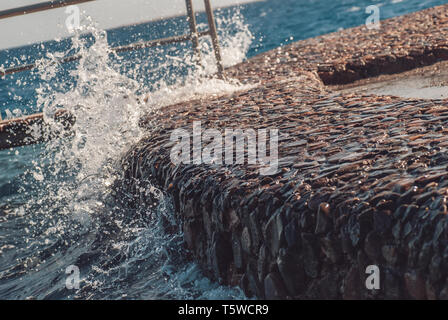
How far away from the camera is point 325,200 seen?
6.58ft

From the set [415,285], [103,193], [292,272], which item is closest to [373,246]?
[415,285]

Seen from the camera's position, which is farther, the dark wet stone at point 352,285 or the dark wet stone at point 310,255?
the dark wet stone at point 310,255

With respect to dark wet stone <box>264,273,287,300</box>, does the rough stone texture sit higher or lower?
higher

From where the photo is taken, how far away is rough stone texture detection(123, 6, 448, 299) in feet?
5.74

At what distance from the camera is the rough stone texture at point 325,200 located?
1.75 m

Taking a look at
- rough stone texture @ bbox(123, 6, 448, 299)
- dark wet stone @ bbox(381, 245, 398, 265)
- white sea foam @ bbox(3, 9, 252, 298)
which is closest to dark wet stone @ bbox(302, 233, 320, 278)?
rough stone texture @ bbox(123, 6, 448, 299)

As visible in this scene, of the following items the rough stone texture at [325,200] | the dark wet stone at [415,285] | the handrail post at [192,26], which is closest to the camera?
the dark wet stone at [415,285]

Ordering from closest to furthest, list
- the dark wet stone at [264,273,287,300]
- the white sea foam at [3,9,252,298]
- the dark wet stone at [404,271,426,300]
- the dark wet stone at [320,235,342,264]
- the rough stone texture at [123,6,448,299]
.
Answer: the dark wet stone at [404,271,426,300], the rough stone texture at [123,6,448,299], the dark wet stone at [320,235,342,264], the dark wet stone at [264,273,287,300], the white sea foam at [3,9,252,298]

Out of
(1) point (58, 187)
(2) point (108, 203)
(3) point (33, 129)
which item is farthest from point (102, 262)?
(3) point (33, 129)

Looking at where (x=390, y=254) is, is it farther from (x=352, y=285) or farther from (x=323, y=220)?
(x=323, y=220)

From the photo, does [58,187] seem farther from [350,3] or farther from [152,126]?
[350,3]

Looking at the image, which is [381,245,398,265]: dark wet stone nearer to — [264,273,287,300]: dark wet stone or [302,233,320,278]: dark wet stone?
[302,233,320,278]: dark wet stone

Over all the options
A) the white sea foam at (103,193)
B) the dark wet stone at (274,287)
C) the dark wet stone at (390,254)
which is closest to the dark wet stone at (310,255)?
the dark wet stone at (274,287)

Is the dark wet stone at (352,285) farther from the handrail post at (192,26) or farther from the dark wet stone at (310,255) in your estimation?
the handrail post at (192,26)
